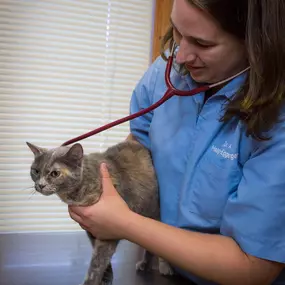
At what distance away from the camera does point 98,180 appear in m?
0.94

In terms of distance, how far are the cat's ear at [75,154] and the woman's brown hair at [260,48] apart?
1.18 feet

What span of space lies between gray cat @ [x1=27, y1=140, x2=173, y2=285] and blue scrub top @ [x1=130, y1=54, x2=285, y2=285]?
0.13 feet

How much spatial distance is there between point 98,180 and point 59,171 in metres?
0.10

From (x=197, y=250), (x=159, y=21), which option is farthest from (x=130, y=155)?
(x=159, y=21)

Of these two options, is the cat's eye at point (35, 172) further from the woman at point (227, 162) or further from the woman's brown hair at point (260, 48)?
the woman's brown hair at point (260, 48)

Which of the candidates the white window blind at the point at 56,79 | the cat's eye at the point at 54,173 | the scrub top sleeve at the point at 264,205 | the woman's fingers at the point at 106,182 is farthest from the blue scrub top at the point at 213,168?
the white window blind at the point at 56,79

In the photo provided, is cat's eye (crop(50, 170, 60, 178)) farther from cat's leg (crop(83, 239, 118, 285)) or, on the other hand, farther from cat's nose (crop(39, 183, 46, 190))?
cat's leg (crop(83, 239, 118, 285))

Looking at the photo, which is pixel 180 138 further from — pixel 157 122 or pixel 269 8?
pixel 269 8

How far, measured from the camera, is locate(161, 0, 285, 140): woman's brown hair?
72 centimetres

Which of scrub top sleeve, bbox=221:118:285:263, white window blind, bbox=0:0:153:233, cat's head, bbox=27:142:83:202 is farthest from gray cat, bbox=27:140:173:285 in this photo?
white window blind, bbox=0:0:153:233

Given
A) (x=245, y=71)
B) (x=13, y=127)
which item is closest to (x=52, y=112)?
(x=13, y=127)

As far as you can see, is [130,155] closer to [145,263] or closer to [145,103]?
[145,103]

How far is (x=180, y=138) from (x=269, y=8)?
37cm

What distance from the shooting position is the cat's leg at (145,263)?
113 cm
